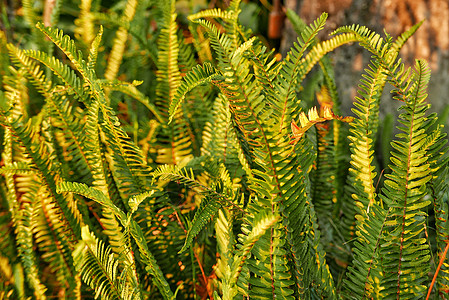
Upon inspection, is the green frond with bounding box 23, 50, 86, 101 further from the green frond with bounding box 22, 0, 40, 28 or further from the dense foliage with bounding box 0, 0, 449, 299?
the green frond with bounding box 22, 0, 40, 28

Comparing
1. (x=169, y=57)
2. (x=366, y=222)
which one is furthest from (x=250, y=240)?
(x=169, y=57)

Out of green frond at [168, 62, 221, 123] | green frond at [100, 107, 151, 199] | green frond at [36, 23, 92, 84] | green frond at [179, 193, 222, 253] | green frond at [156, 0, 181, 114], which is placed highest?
green frond at [156, 0, 181, 114]

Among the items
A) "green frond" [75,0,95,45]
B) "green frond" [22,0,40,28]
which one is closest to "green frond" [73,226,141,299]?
"green frond" [75,0,95,45]

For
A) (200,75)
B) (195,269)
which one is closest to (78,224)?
(195,269)

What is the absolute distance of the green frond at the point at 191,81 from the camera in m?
0.55

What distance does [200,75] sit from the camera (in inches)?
22.9

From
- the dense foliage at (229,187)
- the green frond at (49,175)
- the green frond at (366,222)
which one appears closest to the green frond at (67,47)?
the dense foliage at (229,187)

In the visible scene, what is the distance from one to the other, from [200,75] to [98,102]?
0.21 m

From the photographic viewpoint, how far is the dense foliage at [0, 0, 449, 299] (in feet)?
1.78

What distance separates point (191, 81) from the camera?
0.57m

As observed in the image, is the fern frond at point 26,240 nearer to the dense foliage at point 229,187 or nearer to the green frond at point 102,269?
the dense foliage at point 229,187

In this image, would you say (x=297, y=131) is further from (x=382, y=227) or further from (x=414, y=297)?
(x=414, y=297)

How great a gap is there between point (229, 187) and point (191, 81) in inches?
7.6

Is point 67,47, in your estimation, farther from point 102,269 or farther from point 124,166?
point 102,269
